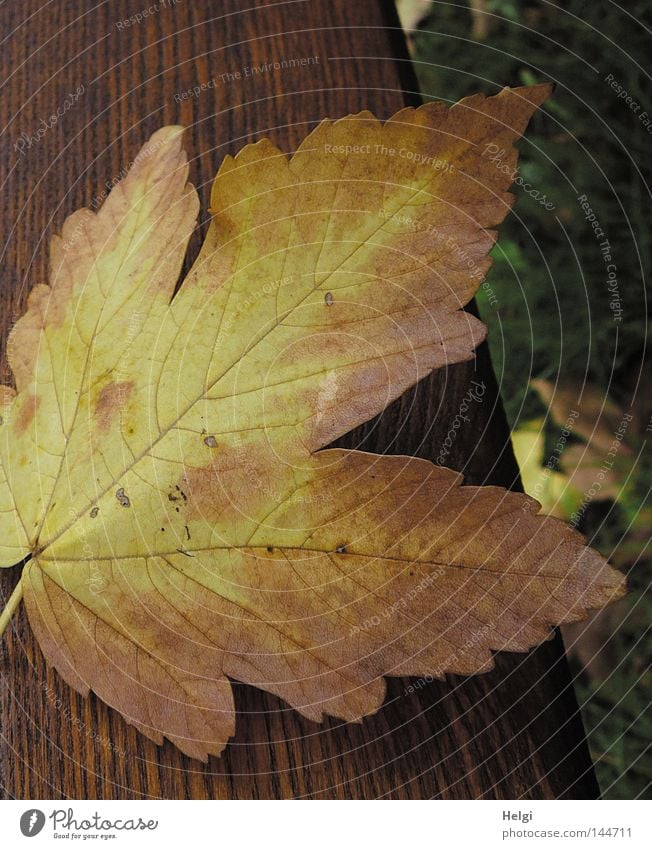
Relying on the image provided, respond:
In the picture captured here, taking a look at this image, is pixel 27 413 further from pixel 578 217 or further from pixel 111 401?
pixel 578 217

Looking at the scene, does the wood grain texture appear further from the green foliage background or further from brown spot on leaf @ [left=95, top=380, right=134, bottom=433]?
the green foliage background

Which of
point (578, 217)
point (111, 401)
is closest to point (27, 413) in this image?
point (111, 401)

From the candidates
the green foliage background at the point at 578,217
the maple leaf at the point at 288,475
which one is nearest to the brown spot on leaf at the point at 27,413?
the maple leaf at the point at 288,475

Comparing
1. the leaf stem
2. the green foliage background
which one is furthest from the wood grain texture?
the green foliage background

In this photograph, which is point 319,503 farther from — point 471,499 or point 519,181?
point 519,181
